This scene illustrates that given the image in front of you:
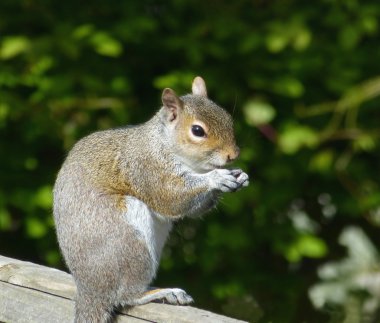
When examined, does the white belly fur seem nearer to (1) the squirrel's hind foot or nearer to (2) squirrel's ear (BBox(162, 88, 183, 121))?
(1) the squirrel's hind foot

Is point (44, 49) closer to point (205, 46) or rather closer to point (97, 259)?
point (205, 46)

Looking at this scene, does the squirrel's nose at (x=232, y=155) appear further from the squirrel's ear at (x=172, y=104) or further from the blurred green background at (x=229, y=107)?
the blurred green background at (x=229, y=107)

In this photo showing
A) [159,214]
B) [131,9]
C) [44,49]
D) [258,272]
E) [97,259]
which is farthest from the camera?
[258,272]

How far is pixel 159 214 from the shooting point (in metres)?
2.96

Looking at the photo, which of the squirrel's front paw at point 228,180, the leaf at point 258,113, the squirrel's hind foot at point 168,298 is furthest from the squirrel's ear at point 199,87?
the leaf at point 258,113

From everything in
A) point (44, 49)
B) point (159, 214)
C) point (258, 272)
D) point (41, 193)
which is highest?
point (159, 214)

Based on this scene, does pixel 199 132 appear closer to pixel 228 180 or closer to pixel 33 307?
pixel 228 180

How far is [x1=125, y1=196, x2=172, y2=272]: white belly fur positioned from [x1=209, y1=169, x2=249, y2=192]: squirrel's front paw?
0.22m

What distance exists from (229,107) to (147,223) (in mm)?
1936

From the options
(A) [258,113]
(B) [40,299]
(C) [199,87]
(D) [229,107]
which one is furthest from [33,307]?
(D) [229,107]

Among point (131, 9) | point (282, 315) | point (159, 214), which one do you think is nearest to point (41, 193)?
point (131, 9)

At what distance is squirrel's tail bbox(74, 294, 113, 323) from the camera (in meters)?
2.51

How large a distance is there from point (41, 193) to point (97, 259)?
1840 millimetres

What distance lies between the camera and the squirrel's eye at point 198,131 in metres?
3.03
